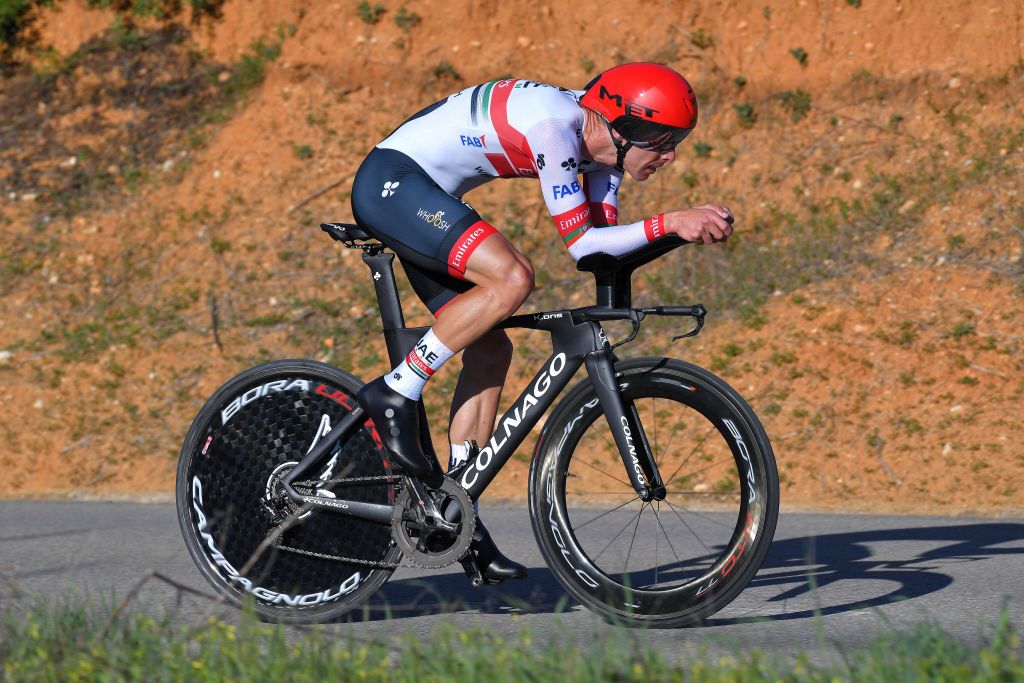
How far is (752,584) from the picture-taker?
17.6 feet

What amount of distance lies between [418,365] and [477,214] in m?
0.56

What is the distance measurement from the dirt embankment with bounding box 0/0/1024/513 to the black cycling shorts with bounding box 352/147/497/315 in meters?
3.83

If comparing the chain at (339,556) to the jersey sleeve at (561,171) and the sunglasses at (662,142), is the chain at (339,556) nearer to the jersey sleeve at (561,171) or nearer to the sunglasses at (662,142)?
the jersey sleeve at (561,171)

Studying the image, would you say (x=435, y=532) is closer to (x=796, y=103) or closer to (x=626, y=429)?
(x=626, y=429)

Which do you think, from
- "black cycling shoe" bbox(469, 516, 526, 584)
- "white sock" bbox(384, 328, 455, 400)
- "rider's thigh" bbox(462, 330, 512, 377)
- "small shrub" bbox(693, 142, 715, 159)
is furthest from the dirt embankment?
"white sock" bbox(384, 328, 455, 400)

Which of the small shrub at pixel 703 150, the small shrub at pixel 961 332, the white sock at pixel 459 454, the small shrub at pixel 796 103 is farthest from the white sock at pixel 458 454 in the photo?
the small shrub at pixel 796 103

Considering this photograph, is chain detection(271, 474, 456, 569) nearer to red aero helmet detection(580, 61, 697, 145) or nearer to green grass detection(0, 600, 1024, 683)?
green grass detection(0, 600, 1024, 683)

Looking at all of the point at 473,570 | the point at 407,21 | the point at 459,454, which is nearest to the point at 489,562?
the point at 473,570

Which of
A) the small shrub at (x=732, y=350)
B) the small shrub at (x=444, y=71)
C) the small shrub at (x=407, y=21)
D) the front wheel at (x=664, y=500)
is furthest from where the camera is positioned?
the small shrub at (x=407, y=21)

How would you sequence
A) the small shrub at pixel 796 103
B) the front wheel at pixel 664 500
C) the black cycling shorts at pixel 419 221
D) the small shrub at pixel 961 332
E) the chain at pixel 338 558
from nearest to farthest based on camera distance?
the front wheel at pixel 664 500, the black cycling shorts at pixel 419 221, the chain at pixel 338 558, the small shrub at pixel 961 332, the small shrub at pixel 796 103

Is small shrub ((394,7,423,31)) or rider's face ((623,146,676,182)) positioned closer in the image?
rider's face ((623,146,676,182))

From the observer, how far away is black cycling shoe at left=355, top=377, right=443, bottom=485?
4.57 m

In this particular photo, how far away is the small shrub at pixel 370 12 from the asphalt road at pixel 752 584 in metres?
9.13

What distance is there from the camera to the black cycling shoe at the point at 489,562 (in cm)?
459
